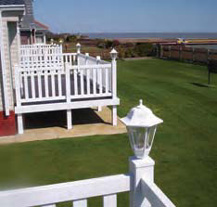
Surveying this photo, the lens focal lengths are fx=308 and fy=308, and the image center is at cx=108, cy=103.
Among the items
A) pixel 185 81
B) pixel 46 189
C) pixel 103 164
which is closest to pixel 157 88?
pixel 185 81

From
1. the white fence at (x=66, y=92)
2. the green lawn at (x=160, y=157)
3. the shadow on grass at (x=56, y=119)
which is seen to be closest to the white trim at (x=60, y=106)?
the white fence at (x=66, y=92)

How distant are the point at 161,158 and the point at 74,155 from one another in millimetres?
1598

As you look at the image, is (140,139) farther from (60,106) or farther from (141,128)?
(60,106)

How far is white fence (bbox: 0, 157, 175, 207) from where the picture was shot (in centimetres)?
188

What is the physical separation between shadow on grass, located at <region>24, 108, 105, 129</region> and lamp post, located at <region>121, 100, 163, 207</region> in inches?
218

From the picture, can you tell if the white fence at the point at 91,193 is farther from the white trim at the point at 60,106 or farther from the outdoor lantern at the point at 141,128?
the white trim at the point at 60,106

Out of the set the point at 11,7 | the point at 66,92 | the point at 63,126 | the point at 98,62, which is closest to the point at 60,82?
the point at 66,92

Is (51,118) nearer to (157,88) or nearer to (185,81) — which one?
(157,88)

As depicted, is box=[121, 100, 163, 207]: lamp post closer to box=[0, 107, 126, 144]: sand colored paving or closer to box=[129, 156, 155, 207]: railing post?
box=[129, 156, 155, 207]: railing post

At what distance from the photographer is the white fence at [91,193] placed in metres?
1.88

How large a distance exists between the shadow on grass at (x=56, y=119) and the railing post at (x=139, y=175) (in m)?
5.54

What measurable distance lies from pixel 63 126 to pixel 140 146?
5.57m

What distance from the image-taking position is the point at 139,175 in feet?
6.89

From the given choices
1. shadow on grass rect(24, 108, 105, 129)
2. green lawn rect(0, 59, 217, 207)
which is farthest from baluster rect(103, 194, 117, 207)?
shadow on grass rect(24, 108, 105, 129)
